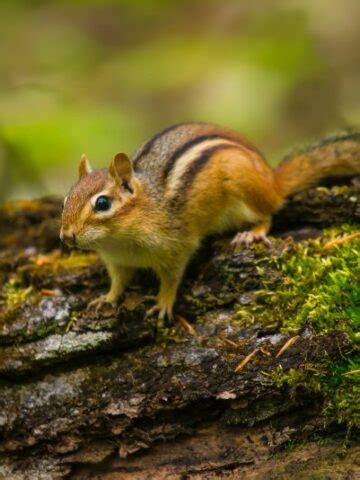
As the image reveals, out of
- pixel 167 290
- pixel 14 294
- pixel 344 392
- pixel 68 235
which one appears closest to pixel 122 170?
pixel 68 235

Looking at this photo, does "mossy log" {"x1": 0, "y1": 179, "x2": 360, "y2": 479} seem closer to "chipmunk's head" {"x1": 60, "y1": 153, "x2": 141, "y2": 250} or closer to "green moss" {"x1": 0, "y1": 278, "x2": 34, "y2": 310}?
"green moss" {"x1": 0, "y1": 278, "x2": 34, "y2": 310}

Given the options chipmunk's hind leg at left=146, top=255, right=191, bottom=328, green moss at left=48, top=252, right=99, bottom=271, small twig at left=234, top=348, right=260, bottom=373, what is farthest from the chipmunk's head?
small twig at left=234, top=348, right=260, bottom=373

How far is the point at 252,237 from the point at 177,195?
50 centimetres

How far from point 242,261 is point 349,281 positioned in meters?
0.53

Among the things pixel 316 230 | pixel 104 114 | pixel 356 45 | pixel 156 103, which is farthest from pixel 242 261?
pixel 356 45

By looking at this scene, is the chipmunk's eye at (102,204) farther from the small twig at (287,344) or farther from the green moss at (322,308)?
the small twig at (287,344)

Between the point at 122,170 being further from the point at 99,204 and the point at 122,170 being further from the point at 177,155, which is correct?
the point at 177,155

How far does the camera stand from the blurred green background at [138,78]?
4.36m

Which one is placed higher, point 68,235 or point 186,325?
point 68,235

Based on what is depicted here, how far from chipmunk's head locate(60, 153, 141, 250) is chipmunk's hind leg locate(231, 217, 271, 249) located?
564 mm

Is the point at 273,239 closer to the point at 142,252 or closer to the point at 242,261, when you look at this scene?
the point at 242,261

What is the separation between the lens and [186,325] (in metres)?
2.94

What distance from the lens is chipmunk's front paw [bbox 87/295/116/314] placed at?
120 inches

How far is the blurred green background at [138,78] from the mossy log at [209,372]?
1543mm
